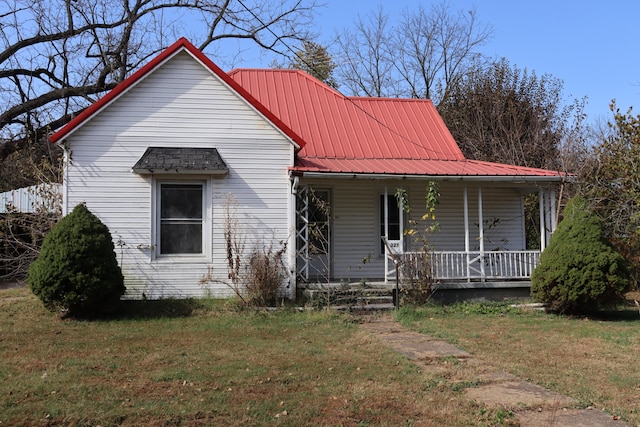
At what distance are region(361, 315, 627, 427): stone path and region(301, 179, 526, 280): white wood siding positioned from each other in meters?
5.43

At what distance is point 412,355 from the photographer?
7621 millimetres

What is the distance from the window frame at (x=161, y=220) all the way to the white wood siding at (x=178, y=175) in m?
0.06

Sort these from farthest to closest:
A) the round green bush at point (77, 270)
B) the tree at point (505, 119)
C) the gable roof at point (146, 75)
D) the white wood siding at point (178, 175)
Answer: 1. the tree at point (505, 119)
2. the white wood siding at point (178, 175)
3. the gable roof at point (146, 75)
4. the round green bush at point (77, 270)

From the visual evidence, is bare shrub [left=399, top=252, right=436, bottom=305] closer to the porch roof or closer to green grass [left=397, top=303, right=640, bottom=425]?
green grass [left=397, top=303, right=640, bottom=425]

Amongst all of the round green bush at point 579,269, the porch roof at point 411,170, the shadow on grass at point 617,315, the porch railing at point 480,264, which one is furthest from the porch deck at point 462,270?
the porch roof at point 411,170

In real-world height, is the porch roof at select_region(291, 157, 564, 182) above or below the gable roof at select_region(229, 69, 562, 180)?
below

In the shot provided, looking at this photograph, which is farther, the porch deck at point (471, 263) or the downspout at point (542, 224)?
the downspout at point (542, 224)

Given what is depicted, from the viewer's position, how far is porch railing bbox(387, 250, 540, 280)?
11.9 m

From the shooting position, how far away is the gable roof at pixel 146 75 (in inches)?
441

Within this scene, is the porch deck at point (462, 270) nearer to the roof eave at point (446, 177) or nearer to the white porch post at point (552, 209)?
the white porch post at point (552, 209)

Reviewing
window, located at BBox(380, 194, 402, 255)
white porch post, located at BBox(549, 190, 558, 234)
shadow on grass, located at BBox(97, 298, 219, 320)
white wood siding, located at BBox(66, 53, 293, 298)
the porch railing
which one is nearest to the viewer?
shadow on grass, located at BBox(97, 298, 219, 320)

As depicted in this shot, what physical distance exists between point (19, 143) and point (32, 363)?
57.3 feet

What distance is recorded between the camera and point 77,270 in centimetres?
955

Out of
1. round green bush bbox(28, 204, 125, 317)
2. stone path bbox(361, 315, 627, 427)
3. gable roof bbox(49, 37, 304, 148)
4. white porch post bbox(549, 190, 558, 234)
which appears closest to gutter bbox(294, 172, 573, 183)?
white porch post bbox(549, 190, 558, 234)
